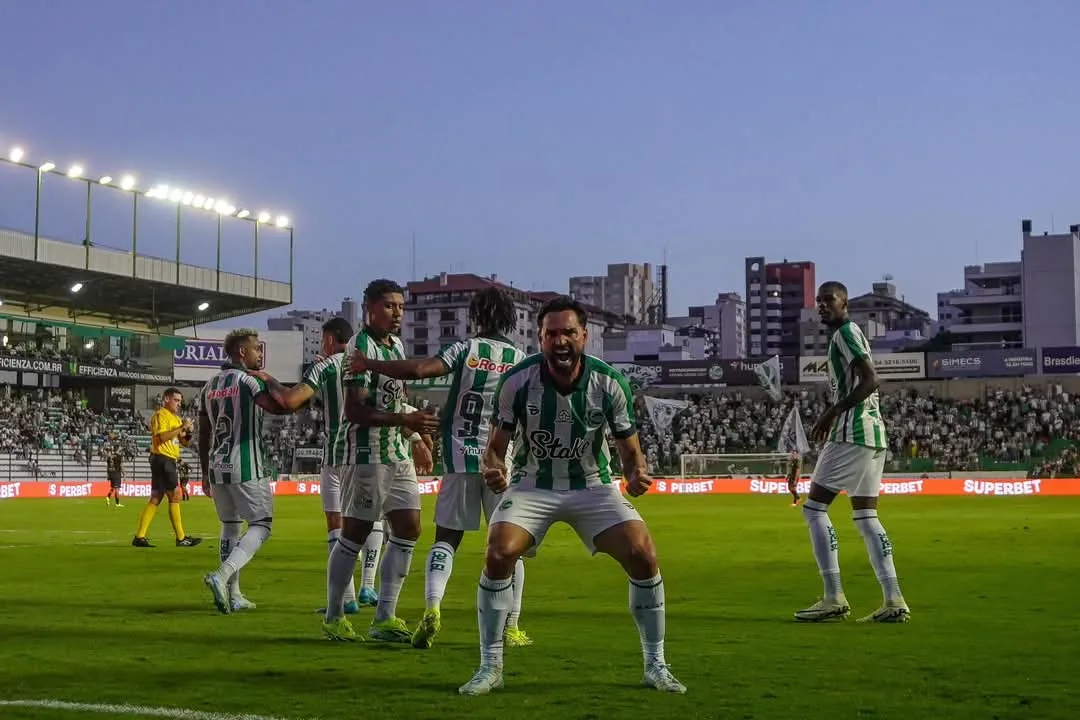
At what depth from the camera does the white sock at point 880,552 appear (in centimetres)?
1000

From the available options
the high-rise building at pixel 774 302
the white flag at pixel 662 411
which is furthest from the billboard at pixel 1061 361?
the high-rise building at pixel 774 302

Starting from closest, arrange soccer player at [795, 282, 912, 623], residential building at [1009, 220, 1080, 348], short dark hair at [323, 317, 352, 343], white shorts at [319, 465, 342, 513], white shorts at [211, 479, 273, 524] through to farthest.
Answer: soccer player at [795, 282, 912, 623] < white shorts at [211, 479, 273, 524] < short dark hair at [323, 317, 352, 343] < white shorts at [319, 465, 342, 513] < residential building at [1009, 220, 1080, 348]

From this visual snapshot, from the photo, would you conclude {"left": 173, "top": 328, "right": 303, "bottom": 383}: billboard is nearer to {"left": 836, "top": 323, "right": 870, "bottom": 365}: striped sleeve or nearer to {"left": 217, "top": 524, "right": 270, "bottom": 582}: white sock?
{"left": 217, "top": 524, "right": 270, "bottom": 582}: white sock

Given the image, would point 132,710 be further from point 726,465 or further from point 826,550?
point 726,465

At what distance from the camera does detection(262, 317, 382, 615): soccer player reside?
9633 mm

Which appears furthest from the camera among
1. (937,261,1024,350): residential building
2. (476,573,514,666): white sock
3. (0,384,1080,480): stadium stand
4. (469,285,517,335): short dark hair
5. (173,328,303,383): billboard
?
(937,261,1024,350): residential building

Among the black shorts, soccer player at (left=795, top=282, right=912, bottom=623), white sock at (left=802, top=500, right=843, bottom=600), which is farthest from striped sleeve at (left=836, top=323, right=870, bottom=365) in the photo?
the black shorts

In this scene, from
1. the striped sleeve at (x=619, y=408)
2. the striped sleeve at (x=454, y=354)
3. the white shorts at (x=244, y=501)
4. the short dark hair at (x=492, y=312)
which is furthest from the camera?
the white shorts at (x=244, y=501)

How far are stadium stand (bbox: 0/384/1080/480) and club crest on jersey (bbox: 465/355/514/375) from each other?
47.3m

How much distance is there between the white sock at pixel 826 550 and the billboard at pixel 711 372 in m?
65.4

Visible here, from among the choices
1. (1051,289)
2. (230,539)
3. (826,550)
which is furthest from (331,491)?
(1051,289)

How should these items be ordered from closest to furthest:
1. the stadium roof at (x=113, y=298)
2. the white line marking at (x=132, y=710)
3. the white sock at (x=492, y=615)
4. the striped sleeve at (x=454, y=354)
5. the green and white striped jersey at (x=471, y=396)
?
the white line marking at (x=132, y=710)
the white sock at (x=492, y=615)
the striped sleeve at (x=454, y=354)
the green and white striped jersey at (x=471, y=396)
the stadium roof at (x=113, y=298)

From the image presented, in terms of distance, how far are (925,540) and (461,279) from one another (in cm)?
13850

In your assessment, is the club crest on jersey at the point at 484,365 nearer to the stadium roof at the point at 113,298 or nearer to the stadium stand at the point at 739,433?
the stadium stand at the point at 739,433
